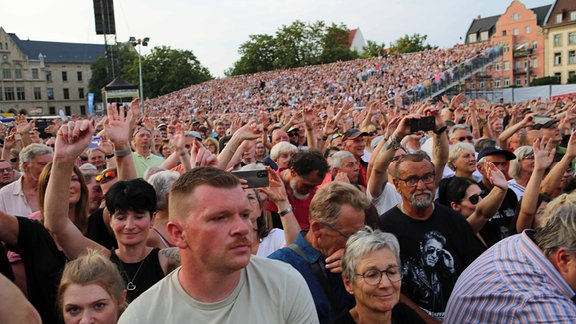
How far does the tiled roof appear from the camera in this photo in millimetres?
96875

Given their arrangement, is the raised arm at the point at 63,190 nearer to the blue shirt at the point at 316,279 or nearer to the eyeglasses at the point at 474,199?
the blue shirt at the point at 316,279

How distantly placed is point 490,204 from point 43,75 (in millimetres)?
105004

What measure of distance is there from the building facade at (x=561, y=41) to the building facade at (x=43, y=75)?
81695 mm

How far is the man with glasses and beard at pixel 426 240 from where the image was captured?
10.2 ft

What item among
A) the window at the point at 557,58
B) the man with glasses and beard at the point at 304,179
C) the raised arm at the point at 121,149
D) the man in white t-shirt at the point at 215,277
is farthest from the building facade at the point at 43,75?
the man in white t-shirt at the point at 215,277

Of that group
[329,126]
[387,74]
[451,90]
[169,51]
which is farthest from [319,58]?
[329,126]

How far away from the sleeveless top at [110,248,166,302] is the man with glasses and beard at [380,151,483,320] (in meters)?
1.48

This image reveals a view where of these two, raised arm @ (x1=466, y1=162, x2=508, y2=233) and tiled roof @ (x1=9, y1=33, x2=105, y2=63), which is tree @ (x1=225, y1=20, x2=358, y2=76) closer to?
tiled roof @ (x1=9, y1=33, x2=105, y2=63)

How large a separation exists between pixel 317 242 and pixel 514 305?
100cm

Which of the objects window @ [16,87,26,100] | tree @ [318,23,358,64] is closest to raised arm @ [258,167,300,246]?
tree @ [318,23,358,64]

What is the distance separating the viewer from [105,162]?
6.93 metres

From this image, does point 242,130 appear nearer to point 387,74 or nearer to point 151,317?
point 151,317

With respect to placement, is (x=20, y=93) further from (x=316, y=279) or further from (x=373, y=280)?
(x=373, y=280)

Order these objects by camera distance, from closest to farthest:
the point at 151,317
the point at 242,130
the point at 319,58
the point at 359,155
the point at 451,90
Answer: the point at 151,317 < the point at 242,130 < the point at 359,155 < the point at 451,90 < the point at 319,58
